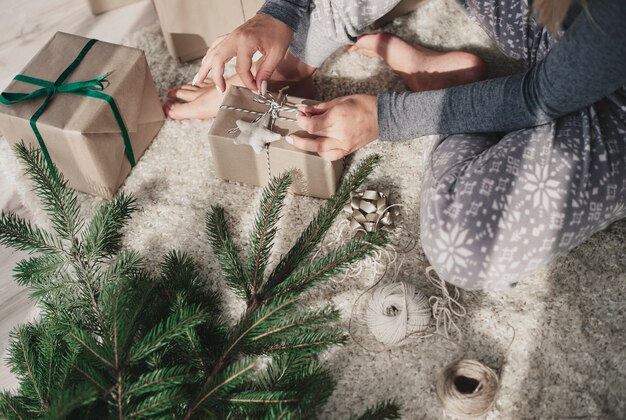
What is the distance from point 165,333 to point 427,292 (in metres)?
0.50

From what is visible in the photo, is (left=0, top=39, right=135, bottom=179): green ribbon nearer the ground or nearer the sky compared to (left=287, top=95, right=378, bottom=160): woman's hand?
nearer the sky

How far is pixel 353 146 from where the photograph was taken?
3.32 feet

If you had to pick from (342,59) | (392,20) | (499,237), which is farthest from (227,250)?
(392,20)

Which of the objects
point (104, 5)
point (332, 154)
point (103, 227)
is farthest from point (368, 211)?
point (104, 5)

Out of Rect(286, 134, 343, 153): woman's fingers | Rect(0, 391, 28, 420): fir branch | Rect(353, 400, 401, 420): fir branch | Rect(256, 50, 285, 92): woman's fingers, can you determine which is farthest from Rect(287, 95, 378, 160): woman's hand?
Rect(0, 391, 28, 420): fir branch

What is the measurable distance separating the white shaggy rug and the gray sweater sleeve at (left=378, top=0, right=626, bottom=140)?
206mm

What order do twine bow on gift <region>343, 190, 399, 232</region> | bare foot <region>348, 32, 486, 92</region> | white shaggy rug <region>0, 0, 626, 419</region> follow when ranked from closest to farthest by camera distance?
white shaggy rug <region>0, 0, 626, 419</region> < twine bow on gift <region>343, 190, 399, 232</region> < bare foot <region>348, 32, 486, 92</region>

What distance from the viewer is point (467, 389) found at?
3.00ft

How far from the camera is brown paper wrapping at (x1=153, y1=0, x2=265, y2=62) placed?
1202mm

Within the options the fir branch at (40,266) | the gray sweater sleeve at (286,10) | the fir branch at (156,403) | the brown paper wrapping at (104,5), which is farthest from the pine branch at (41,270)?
the brown paper wrapping at (104,5)

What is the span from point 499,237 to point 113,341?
1.77ft

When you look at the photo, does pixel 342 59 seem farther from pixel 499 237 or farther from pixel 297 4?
pixel 499 237

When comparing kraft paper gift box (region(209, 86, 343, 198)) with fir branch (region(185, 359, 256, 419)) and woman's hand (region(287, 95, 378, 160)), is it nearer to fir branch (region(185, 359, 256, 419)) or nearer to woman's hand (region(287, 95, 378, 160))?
woman's hand (region(287, 95, 378, 160))

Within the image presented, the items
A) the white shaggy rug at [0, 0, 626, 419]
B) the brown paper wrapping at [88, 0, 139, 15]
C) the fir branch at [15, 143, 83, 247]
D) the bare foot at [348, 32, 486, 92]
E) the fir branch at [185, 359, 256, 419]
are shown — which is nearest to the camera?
the fir branch at [185, 359, 256, 419]
